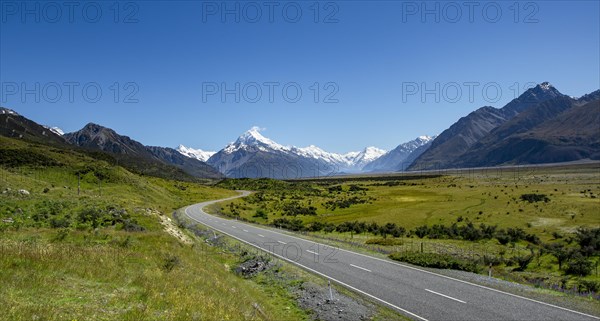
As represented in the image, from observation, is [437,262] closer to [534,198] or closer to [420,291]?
[420,291]

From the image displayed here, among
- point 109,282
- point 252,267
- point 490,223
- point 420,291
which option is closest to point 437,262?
point 420,291

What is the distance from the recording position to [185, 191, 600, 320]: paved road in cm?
1673

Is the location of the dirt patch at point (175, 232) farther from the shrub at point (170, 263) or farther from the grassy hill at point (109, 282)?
the shrub at point (170, 263)

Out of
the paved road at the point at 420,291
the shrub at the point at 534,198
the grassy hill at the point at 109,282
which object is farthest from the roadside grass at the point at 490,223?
the grassy hill at the point at 109,282

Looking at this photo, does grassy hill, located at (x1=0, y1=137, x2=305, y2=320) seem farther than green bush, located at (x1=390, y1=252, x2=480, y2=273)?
No

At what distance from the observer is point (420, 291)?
20469 mm

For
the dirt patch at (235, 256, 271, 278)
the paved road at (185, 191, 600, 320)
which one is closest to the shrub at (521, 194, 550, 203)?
the paved road at (185, 191, 600, 320)

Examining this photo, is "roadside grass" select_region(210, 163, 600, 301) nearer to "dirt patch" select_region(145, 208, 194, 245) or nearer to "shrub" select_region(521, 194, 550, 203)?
"shrub" select_region(521, 194, 550, 203)

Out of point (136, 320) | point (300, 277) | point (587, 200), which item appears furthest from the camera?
point (587, 200)

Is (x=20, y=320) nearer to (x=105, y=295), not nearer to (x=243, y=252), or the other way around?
(x=105, y=295)

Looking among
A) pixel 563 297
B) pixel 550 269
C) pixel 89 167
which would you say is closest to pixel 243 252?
pixel 563 297

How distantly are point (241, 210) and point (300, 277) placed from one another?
6725cm

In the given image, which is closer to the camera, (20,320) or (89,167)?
(20,320)

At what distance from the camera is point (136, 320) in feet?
34.0
